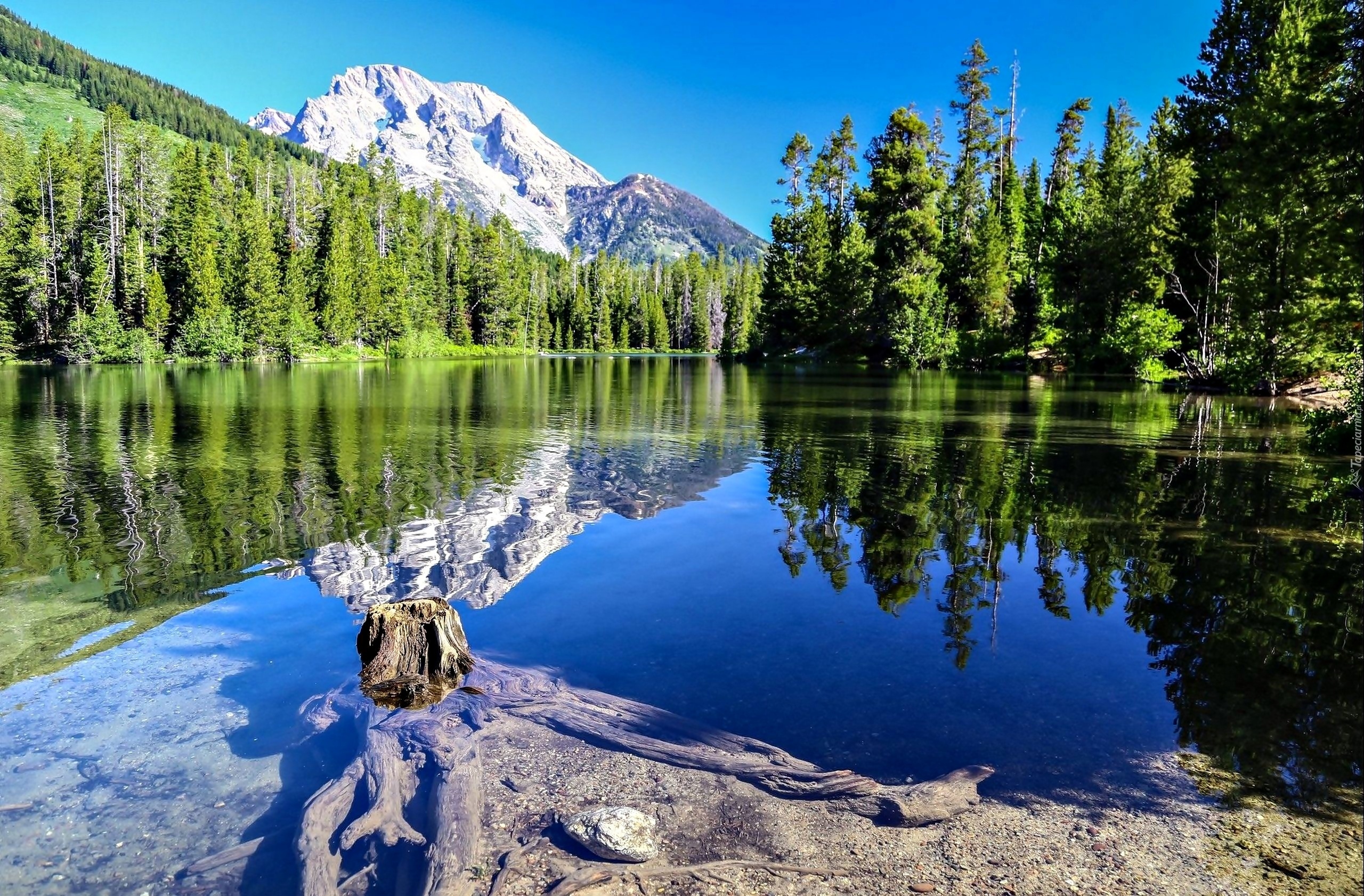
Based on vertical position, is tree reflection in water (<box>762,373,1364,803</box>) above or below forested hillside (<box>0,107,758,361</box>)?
below

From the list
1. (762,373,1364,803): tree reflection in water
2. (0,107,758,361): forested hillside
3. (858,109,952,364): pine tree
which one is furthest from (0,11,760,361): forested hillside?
(762,373,1364,803): tree reflection in water

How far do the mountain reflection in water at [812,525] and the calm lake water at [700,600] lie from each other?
0.06m

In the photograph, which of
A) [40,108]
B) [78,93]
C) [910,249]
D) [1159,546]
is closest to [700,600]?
[1159,546]

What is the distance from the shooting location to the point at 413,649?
22.9ft

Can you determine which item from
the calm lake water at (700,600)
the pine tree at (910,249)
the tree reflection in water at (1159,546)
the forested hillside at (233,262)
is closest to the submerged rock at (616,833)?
the calm lake water at (700,600)

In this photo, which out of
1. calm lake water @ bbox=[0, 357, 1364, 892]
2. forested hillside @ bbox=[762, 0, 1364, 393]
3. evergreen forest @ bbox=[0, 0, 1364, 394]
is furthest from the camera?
evergreen forest @ bbox=[0, 0, 1364, 394]

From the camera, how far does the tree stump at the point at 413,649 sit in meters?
6.78

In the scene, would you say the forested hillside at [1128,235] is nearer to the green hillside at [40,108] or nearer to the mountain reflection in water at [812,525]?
the mountain reflection in water at [812,525]

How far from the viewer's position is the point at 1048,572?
32.6ft

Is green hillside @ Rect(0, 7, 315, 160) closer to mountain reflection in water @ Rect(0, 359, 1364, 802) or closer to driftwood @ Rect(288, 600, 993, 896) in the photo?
mountain reflection in water @ Rect(0, 359, 1364, 802)

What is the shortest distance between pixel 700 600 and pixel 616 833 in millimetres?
4509

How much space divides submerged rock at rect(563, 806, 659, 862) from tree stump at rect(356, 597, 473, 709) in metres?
2.37

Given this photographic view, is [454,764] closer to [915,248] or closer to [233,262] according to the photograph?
[915,248]

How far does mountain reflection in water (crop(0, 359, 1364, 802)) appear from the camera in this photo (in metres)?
7.19
